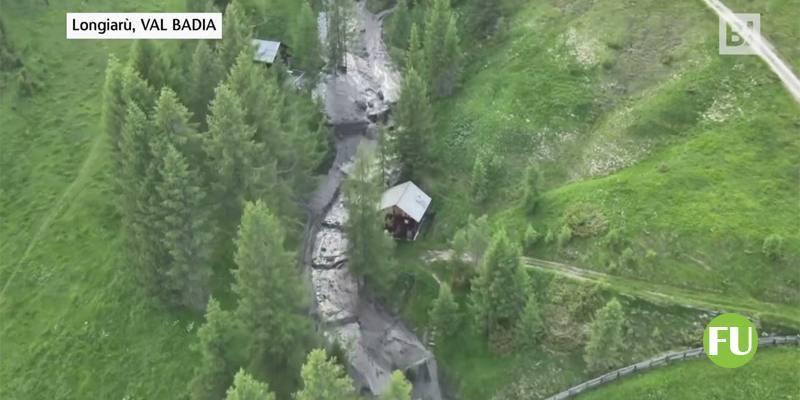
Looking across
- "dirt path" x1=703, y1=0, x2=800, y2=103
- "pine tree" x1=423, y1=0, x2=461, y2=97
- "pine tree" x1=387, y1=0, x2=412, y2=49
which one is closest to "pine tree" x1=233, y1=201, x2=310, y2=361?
"pine tree" x1=423, y1=0, x2=461, y2=97

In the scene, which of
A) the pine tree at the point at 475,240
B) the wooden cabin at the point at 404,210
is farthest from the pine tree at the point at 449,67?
the pine tree at the point at 475,240

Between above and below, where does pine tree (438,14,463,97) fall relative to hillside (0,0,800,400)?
above

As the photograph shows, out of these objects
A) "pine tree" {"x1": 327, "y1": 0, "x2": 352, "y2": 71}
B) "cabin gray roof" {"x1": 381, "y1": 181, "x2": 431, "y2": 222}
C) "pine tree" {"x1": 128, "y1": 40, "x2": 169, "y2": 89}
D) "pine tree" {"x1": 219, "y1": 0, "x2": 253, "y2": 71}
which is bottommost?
"cabin gray roof" {"x1": 381, "y1": 181, "x2": 431, "y2": 222}

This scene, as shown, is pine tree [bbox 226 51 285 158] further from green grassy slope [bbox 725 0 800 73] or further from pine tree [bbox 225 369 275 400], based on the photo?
green grassy slope [bbox 725 0 800 73]

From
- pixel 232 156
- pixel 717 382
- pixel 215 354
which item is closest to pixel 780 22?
pixel 717 382

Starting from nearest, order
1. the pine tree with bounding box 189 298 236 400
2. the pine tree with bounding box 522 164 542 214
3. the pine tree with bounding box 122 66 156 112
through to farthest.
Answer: the pine tree with bounding box 189 298 236 400 → the pine tree with bounding box 122 66 156 112 → the pine tree with bounding box 522 164 542 214

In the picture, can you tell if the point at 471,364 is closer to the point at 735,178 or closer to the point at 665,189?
the point at 665,189

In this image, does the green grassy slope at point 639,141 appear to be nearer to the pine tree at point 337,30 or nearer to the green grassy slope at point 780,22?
the green grassy slope at point 780,22
